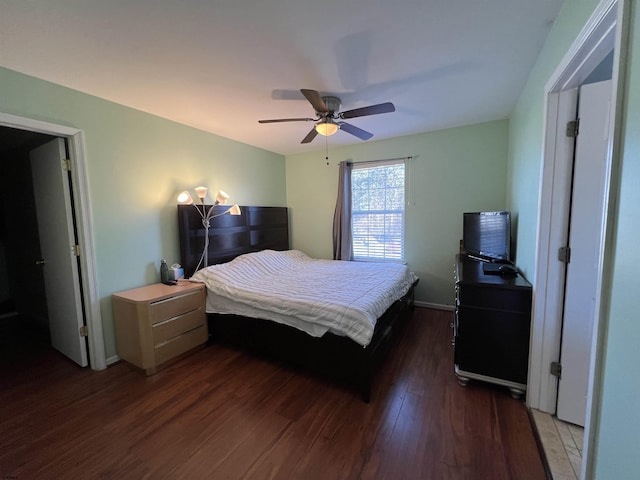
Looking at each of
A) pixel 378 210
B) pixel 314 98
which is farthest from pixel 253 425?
pixel 378 210

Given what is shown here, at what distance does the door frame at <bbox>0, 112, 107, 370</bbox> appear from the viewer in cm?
222

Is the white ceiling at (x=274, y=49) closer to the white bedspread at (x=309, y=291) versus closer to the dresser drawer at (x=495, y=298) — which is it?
the dresser drawer at (x=495, y=298)

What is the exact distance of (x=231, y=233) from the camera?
3.54 meters

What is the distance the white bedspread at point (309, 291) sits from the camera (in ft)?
6.61

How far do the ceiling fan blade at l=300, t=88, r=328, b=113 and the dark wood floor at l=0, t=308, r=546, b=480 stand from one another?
2306 mm

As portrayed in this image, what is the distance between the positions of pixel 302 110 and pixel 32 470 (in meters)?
3.30

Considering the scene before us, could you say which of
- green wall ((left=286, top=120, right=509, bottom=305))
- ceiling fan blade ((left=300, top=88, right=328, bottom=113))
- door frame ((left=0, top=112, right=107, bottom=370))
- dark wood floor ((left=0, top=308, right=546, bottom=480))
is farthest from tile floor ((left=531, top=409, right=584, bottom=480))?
door frame ((left=0, top=112, right=107, bottom=370))

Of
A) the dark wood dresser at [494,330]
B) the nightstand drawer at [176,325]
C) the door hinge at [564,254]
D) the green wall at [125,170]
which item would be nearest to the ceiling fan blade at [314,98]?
the green wall at [125,170]

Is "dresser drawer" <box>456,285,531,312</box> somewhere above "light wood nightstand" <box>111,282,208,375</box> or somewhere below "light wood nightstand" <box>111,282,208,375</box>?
above

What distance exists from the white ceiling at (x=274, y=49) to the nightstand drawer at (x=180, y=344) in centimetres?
228

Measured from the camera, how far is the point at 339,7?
4.66 ft

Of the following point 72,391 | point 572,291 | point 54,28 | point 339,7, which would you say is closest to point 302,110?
point 339,7

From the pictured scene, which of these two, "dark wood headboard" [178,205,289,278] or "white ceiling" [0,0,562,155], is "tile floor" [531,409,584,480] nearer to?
"white ceiling" [0,0,562,155]

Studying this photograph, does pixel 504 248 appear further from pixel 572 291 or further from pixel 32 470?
pixel 32 470
